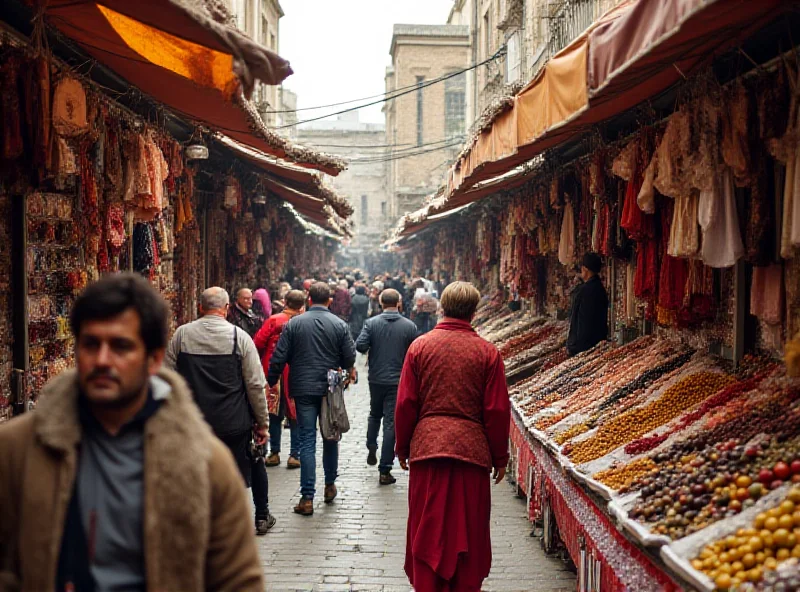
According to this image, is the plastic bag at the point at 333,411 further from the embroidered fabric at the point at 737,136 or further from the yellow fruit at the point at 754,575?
the yellow fruit at the point at 754,575

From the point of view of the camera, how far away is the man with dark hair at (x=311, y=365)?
7090 mm

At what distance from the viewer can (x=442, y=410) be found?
4660 millimetres

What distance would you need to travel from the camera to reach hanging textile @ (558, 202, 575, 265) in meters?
9.03

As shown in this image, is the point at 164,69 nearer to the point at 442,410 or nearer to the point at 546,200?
the point at 442,410

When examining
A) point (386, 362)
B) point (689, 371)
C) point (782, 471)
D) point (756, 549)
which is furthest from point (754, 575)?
point (386, 362)

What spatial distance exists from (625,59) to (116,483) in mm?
3213

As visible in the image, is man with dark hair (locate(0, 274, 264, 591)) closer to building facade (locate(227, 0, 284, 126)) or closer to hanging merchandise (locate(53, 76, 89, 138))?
hanging merchandise (locate(53, 76, 89, 138))

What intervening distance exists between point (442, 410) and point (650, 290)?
2515mm

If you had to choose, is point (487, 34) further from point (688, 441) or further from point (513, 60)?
point (688, 441)

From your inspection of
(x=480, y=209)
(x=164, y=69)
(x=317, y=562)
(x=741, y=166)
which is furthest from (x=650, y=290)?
(x=480, y=209)

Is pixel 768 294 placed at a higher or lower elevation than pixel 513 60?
lower

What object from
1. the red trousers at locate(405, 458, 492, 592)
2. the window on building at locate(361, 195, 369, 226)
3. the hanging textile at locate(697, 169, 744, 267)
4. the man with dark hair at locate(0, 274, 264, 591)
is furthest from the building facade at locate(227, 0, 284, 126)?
the window on building at locate(361, 195, 369, 226)

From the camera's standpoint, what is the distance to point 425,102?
44.2 metres

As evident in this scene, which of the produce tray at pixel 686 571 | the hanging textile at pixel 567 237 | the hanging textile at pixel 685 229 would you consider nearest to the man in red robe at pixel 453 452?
the produce tray at pixel 686 571
